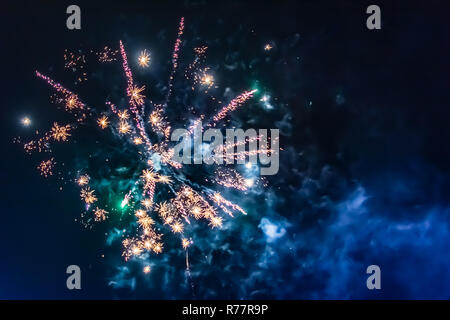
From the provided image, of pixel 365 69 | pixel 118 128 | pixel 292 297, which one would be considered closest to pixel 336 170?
pixel 365 69

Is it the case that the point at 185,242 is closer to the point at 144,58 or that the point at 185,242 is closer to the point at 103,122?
the point at 103,122

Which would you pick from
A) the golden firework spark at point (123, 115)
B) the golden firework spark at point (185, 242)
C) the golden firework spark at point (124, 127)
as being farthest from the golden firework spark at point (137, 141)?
the golden firework spark at point (185, 242)

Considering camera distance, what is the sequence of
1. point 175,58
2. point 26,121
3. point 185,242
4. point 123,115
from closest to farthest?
1. point 175,58
2. point 123,115
3. point 26,121
4. point 185,242

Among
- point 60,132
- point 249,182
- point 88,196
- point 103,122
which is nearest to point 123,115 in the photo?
point 103,122

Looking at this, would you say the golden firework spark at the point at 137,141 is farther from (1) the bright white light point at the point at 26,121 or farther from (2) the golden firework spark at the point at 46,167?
(1) the bright white light point at the point at 26,121

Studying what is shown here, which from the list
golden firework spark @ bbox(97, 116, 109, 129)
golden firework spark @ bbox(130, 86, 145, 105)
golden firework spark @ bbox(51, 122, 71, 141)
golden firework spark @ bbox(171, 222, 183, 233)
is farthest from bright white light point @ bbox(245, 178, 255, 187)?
golden firework spark @ bbox(51, 122, 71, 141)

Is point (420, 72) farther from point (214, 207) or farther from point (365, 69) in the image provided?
point (214, 207)

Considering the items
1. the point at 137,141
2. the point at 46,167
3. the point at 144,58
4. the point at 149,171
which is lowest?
the point at 149,171

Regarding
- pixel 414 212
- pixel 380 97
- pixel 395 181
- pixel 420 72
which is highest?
pixel 420 72
